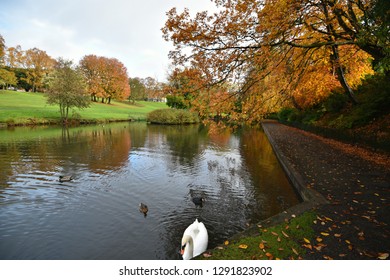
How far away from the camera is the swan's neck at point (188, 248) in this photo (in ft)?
17.5

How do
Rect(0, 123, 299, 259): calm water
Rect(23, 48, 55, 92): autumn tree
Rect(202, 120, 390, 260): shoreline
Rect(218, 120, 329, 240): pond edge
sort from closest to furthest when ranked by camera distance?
Rect(202, 120, 390, 260): shoreline
Rect(218, 120, 329, 240): pond edge
Rect(0, 123, 299, 259): calm water
Rect(23, 48, 55, 92): autumn tree

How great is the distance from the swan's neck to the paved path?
2388 mm

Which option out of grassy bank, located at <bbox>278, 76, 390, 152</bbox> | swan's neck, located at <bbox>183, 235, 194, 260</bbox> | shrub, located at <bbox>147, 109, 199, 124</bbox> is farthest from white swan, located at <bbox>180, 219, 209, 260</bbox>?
shrub, located at <bbox>147, 109, 199, 124</bbox>

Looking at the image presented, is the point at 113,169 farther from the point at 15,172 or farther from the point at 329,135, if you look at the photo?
the point at 329,135

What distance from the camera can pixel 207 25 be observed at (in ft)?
33.2

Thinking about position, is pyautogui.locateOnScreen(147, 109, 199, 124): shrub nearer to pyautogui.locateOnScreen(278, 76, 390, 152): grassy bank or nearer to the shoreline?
pyautogui.locateOnScreen(278, 76, 390, 152): grassy bank

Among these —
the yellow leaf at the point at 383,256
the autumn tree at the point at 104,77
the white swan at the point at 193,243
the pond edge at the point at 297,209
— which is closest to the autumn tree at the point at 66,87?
the autumn tree at the point at 104,77

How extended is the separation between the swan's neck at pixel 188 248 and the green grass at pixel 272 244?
0.82 meters

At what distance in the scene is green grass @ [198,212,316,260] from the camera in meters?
4.39

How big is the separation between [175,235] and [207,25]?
8.42 m

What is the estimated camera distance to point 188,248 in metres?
5.42

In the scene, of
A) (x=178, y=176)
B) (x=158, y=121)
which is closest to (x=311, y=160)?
(x=178, y=176)

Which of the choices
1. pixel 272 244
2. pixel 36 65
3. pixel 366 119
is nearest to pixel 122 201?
pixel 272 244

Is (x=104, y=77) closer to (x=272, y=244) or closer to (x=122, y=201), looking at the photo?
(x=122, y=201)
